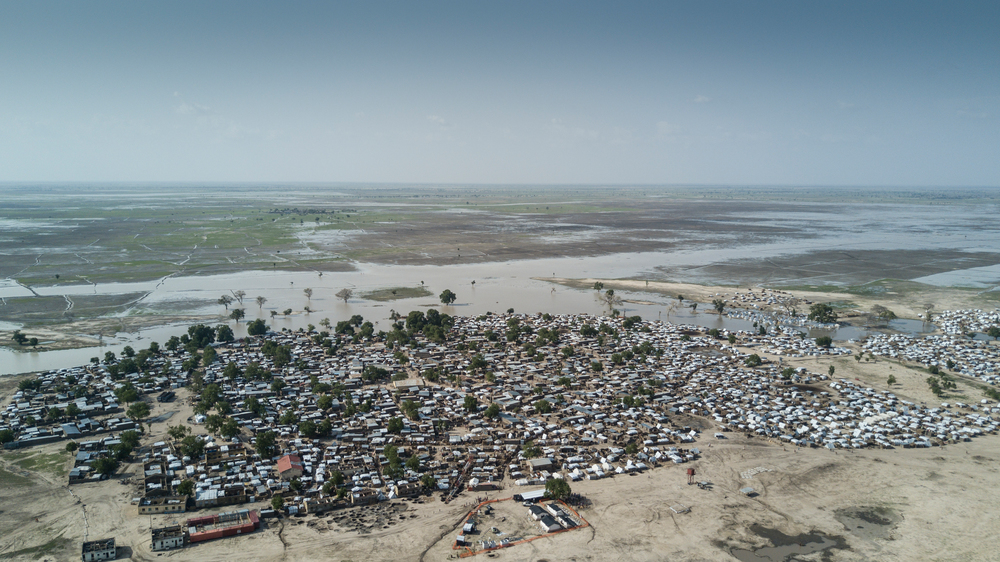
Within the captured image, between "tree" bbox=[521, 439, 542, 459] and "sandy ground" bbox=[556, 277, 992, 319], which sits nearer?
"tree" bbox=[521, 439, 542, 459]

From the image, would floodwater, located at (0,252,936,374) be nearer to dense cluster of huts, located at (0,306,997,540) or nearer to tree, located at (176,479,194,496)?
dense cluster of huts, located at (0,306,997,540)

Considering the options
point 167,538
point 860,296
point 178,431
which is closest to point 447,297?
point 178,431

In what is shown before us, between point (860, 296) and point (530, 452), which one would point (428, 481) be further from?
point (860, 296)

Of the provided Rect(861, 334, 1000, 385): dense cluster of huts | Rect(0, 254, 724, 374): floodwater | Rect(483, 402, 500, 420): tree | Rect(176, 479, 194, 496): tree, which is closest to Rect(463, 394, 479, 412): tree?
Rect(483, 402, 500, 420): tree

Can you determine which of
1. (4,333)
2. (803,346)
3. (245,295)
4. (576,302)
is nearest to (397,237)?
(245,295)

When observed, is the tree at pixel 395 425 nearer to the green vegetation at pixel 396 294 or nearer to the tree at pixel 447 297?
the tree at pixel 447 297

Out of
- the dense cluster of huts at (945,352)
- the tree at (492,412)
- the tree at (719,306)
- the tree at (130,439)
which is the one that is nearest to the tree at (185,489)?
the tree at (130,439)
